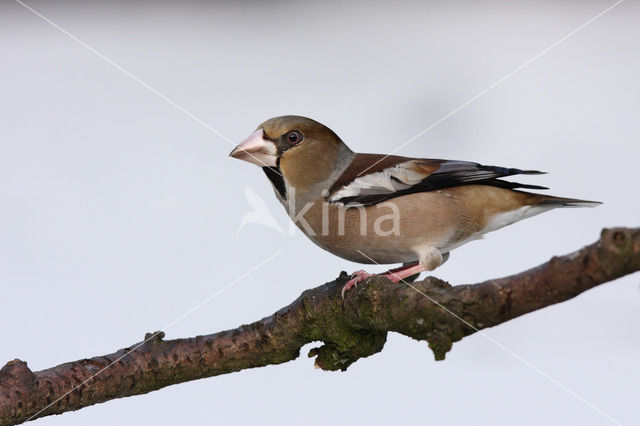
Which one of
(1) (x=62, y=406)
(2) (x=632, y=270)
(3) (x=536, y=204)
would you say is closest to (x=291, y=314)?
(1) (x=62, y=406)

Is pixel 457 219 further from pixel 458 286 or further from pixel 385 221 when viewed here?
pixel 458 286

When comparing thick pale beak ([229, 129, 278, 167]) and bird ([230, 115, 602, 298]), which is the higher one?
thick pale beak ([229, 129, 278, 167])

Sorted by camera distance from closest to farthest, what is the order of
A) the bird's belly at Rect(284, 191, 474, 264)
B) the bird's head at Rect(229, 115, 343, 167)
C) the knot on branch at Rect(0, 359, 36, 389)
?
the knot on branch at Rect(0, 359, 36, 389)
the bird's belly at Rect(284, 191, 474, 264)
the bird's head at Rect(229, 115, 343, 167)

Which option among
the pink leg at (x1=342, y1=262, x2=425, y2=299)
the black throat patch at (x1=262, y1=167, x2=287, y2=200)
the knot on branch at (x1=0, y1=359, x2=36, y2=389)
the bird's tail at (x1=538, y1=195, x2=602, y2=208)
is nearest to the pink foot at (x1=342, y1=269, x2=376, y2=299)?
the pink leg at (x1=342, y1=262, x2=425, y2=299)

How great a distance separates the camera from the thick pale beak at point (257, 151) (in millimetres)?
1649

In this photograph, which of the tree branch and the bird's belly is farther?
the bird's belly

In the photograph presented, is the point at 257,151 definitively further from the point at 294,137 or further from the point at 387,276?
the point at 387,276

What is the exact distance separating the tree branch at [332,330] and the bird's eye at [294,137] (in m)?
0.37

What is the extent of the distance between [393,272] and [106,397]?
0.69m

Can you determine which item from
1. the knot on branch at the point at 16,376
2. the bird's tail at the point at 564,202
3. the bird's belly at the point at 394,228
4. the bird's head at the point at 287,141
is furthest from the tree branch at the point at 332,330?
the bird's tail at the point at 564,202

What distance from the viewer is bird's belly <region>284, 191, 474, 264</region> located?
159 centimetres

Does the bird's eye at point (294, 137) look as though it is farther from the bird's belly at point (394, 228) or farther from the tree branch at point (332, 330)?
the tree branch at point (332, 330)

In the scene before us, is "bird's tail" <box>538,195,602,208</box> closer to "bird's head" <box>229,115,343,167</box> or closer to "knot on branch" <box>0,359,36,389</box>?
"bird's head" <box>229,115,343,167</box>

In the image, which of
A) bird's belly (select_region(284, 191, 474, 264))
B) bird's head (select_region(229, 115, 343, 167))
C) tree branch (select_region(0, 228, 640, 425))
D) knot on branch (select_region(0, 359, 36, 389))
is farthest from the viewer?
bird's head (select_region(229, 115, 343, 167))
